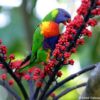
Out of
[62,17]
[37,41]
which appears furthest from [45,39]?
[62,17]

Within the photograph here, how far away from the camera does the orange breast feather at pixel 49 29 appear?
223 cm

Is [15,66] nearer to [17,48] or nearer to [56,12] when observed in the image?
[56,12]

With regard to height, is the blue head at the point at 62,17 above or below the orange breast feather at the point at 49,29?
above

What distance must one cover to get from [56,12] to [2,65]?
4.04 feet

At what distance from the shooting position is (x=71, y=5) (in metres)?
3.76

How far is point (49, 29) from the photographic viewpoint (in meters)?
2.24

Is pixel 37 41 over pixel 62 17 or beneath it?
beneath

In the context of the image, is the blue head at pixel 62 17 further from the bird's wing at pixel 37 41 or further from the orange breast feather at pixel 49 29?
the bird's wing at pixel 37 41

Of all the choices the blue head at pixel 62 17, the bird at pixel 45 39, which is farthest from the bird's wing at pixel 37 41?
the blue head at pixel 62 17

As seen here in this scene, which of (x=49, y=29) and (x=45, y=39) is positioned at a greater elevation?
(x=49, y=29)

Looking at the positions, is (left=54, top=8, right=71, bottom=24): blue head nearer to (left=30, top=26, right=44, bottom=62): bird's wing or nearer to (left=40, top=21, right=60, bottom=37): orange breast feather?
(left=40, top=21, right=60, bottom=37): orange breast feather

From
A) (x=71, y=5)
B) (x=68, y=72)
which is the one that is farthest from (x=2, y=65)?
(x=71, y=5)

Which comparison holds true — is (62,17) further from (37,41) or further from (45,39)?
(37,41)

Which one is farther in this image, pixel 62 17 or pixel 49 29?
pixel 62 17
